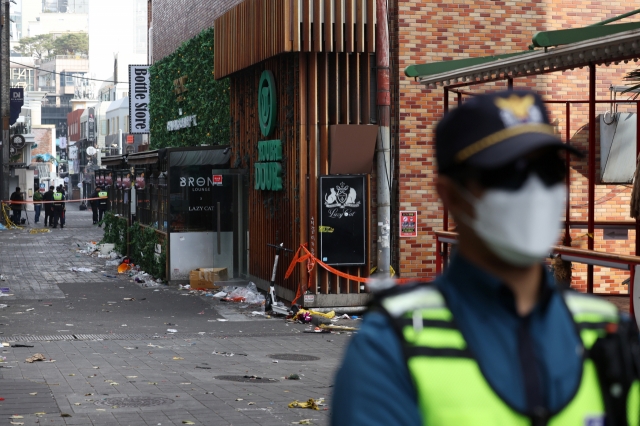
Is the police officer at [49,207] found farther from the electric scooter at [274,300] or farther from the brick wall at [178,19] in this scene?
the electric scooter at [274,300]

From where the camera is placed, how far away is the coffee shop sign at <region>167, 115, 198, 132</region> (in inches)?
1051

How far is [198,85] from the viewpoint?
2592 cm

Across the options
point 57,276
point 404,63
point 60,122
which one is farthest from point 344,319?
point 60,122

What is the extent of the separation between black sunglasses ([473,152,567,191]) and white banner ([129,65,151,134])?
3198 centimetres

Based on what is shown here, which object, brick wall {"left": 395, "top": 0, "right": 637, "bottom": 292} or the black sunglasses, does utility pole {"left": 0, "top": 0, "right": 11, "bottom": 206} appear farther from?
the black sunglasses

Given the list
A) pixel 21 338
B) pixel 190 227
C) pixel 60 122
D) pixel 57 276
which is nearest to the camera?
pixel 21 338

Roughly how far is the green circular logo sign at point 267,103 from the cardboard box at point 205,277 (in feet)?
11.7

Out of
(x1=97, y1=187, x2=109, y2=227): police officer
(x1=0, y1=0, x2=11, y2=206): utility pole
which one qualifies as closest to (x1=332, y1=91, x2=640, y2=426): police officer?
(x1=97, y1=187, x2=109, y2=227): police officer

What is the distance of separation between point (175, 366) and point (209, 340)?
91.2 inches

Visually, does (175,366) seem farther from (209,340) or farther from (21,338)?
(21,338)

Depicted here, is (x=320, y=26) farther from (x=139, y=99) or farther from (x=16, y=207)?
(x=16, y=207)

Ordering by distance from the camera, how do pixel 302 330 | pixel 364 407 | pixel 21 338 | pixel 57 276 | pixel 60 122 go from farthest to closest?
pixel 60 122 → pixel 57 276 → pixel 302 330 → pixel 21 338 → pixel 364 407

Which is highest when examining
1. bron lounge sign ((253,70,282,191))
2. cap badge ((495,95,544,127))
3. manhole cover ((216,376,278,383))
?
bron lounge sign ((253,70,282,191))

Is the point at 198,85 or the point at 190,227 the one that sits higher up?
the point at 198,85
